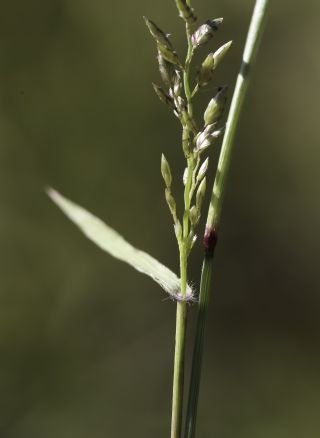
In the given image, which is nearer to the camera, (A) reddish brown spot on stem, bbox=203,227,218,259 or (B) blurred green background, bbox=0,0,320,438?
(A) reddish brown spot on stem, bbox=203,227,218,259

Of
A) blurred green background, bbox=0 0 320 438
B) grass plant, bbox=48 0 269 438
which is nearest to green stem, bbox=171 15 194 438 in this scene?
grass plant, bbox=48 0 269 438

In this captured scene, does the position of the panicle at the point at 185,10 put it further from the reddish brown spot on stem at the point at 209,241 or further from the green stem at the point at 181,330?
the reddish brown spot on stem at the point at 209,241

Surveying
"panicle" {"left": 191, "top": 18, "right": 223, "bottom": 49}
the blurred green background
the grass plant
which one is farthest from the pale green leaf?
the blurred green background

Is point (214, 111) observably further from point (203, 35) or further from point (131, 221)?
point (131, 221)

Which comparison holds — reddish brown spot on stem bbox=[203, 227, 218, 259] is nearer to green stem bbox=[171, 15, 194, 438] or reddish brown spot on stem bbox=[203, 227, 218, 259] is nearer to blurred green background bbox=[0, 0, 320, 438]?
green stem bbox=[171, 15, 194, 438]

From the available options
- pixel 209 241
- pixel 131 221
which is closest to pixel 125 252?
pixel 209 241

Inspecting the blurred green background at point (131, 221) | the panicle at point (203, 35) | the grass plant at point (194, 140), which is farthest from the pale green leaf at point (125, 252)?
the blurred green background at point (131, 221)

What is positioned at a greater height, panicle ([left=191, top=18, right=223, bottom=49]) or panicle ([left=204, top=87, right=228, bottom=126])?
panicle ([left=191, top=18, right=223, bottom=49])

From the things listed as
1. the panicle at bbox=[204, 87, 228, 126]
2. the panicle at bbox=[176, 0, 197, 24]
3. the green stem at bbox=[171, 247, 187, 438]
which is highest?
the panicle at bbox=[176, 0, 197, 24]
